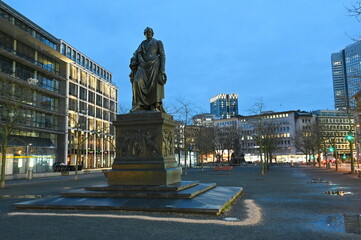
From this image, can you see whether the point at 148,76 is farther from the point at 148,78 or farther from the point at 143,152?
the point at 143,152

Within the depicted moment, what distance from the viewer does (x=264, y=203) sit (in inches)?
437

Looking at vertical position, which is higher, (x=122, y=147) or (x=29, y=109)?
(x=29, y=109)

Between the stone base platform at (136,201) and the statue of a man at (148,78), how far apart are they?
3761 mm

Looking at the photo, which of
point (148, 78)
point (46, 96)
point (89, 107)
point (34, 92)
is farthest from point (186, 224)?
point (89, 107)

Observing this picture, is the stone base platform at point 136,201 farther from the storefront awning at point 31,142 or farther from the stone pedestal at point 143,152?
the storefront awning at point 31,142

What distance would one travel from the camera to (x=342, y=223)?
7.46 m

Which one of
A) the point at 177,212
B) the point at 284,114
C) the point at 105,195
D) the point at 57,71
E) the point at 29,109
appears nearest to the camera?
the point at 177,212

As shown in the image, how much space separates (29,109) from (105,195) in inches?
1676

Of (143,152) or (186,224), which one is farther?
A: (143,152)

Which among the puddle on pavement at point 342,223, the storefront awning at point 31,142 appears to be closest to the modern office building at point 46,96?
the storefront awning at point 31,142

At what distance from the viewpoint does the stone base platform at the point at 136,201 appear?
29.2ft

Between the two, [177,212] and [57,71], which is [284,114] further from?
[177,212]

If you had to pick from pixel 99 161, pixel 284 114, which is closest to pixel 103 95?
pixel 99 161

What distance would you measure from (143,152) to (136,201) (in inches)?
101
